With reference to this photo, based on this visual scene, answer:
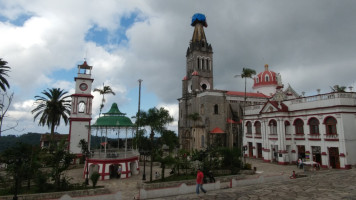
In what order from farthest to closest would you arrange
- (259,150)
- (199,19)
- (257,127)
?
1. (199,19)
2. (257,127)
3. (259,150)

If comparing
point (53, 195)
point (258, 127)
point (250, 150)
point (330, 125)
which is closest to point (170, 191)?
point (53, 195)

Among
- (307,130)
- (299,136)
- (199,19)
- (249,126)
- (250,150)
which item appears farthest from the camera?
(199,19)

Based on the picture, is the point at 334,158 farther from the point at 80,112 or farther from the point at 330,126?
the point at 80,112

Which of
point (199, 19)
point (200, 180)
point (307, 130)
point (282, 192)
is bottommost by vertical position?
point (282, 192)

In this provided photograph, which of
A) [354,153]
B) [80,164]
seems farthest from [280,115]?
[80,164]

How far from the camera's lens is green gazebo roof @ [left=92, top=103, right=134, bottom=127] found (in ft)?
78.8

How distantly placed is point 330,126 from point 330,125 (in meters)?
0.15

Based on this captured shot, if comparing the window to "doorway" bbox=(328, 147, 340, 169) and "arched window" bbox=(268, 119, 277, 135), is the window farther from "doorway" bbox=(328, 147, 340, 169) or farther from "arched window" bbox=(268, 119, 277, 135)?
"arched window" bbox=(268, 119, 277, 135)

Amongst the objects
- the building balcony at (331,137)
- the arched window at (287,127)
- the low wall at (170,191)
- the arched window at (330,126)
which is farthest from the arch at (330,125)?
the low wall at (170,191)

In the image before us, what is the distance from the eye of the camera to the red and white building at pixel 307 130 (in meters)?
24.8

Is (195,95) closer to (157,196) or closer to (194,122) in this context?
(194,122)

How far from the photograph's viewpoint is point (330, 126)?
26.2m

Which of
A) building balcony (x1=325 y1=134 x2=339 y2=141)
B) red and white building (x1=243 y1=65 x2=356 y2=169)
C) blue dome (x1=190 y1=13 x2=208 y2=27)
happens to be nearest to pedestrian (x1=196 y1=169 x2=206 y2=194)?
red and white building (x1=243 y1=65 x2=356 y2=169)

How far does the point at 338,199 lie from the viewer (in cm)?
1243
